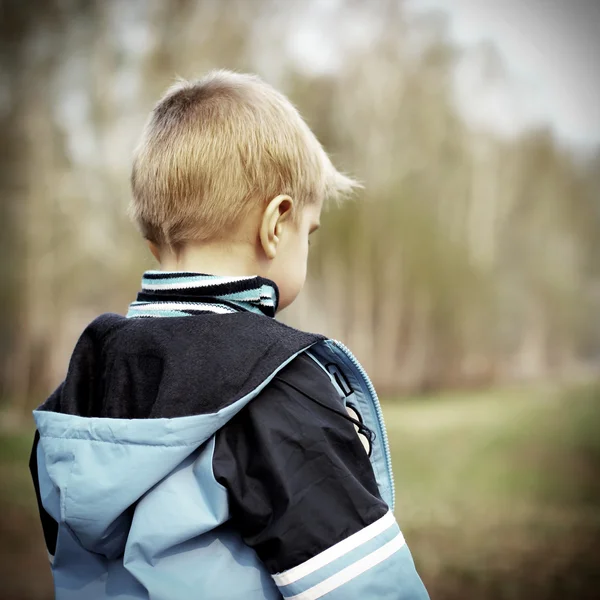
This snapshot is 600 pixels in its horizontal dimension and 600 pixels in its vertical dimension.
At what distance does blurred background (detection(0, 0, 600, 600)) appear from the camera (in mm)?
2639

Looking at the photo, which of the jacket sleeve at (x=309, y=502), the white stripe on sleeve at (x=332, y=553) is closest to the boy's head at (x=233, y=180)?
the jacket sleeve at (x=309, y=502)

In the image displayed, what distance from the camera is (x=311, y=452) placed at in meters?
0.75

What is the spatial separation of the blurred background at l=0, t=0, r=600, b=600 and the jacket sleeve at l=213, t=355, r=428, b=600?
6.10 feet

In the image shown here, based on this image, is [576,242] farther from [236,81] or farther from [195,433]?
[195,433]

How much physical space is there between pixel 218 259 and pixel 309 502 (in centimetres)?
32

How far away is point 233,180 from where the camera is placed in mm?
870

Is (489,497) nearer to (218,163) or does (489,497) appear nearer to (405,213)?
(405,213)

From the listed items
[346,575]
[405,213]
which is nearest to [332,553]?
[346,575]

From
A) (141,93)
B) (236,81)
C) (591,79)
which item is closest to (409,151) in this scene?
(591,79)

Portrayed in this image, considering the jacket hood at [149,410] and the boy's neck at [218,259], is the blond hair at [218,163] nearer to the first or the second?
the boy's neck at [218,259]

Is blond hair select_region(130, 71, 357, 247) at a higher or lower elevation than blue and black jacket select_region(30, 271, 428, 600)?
higher

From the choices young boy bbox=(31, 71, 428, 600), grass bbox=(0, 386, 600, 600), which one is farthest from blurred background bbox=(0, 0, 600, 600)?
young boy bbox=(31, 71, 428, 600)

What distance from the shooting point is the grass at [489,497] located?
2369 millimetres

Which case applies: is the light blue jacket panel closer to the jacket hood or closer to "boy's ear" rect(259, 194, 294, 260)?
the jacket hood
